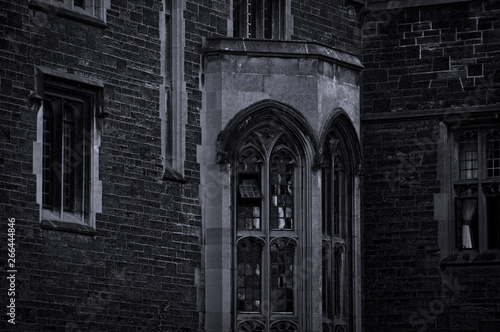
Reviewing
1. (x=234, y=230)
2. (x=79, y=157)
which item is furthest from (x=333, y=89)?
(x=79, y=157)

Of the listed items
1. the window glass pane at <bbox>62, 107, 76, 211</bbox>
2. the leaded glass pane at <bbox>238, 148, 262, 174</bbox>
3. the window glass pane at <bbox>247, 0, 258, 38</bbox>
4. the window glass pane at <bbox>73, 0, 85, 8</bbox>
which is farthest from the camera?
the window glass pane at <bbox>247, 0, 258, 38</bbox>

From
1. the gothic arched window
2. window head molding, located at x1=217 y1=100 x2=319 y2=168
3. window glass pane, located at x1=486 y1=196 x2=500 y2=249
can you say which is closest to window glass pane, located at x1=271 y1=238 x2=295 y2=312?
the gothic arched window

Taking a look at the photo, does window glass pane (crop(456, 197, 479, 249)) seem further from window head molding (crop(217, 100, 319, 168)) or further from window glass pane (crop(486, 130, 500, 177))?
window head molding (crop(217, 100, 319, 168))

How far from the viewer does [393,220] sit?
1217 inches

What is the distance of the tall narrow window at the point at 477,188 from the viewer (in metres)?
30.2

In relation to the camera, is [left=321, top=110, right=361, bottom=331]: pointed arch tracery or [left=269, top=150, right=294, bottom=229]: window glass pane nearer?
[left=269, top=150, right=294, bottom=229]: window glass pane

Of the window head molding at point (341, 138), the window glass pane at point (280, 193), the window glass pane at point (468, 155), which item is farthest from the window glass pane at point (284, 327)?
the window glass pane at point (468, 155)

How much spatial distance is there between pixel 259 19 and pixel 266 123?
7.56ft

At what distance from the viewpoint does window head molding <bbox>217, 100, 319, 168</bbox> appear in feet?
90.8

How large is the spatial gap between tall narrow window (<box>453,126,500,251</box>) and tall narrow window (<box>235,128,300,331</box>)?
382 centimetres

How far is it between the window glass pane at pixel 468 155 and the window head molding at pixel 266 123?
3.63 metres

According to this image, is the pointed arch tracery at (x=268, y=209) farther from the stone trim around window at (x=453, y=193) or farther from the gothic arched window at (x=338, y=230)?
the stone trim around window at (x=453, y=193)

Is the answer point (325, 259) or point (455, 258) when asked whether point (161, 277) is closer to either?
point (325, 259)

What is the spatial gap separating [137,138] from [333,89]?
12.7 ft
